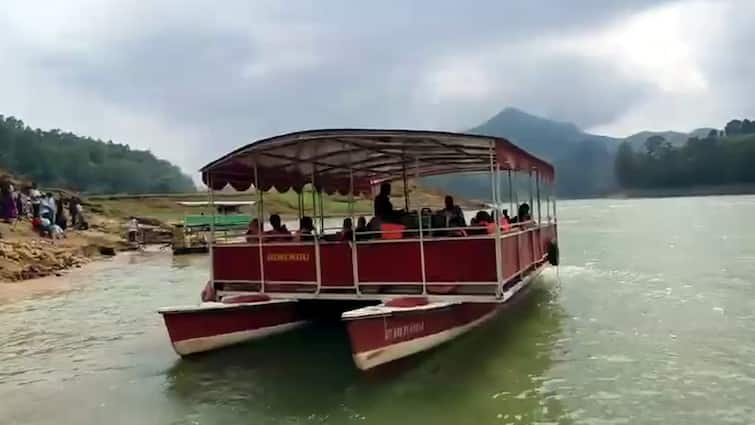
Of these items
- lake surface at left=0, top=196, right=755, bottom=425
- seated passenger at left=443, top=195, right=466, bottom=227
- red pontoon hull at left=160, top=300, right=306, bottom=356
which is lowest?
lake surface at left=0, top=196, right=755, bottom=425

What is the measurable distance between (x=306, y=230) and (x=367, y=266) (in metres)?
2.44

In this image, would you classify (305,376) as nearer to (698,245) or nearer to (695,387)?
(695,387)

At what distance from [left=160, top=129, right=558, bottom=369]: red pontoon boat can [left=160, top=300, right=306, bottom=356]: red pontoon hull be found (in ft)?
0.06

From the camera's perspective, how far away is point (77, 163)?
117 m

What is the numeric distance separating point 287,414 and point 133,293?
1406cm

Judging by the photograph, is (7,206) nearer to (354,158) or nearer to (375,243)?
(354,158)

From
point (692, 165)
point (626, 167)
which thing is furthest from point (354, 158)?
point (626, 167)

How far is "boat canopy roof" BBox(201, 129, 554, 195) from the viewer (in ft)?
34.9

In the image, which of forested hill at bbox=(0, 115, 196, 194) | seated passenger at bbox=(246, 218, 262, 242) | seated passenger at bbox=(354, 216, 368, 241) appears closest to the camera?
seated passenger at bbox=(354, 216, 368, 241)

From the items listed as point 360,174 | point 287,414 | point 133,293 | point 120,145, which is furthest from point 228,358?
point 120,145

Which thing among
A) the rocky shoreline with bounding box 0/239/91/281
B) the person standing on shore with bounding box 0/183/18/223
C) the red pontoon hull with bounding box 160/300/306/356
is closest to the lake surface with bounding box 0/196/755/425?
the red pontoon hull with bounding box 160/300/306/356

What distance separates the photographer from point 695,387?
9508 millimetres

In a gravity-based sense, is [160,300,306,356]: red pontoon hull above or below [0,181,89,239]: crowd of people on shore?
below

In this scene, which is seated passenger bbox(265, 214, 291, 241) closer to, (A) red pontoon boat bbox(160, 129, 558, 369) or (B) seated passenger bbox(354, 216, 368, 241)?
(A) red pontoon boat bbox(160, 129, 558, 369)
